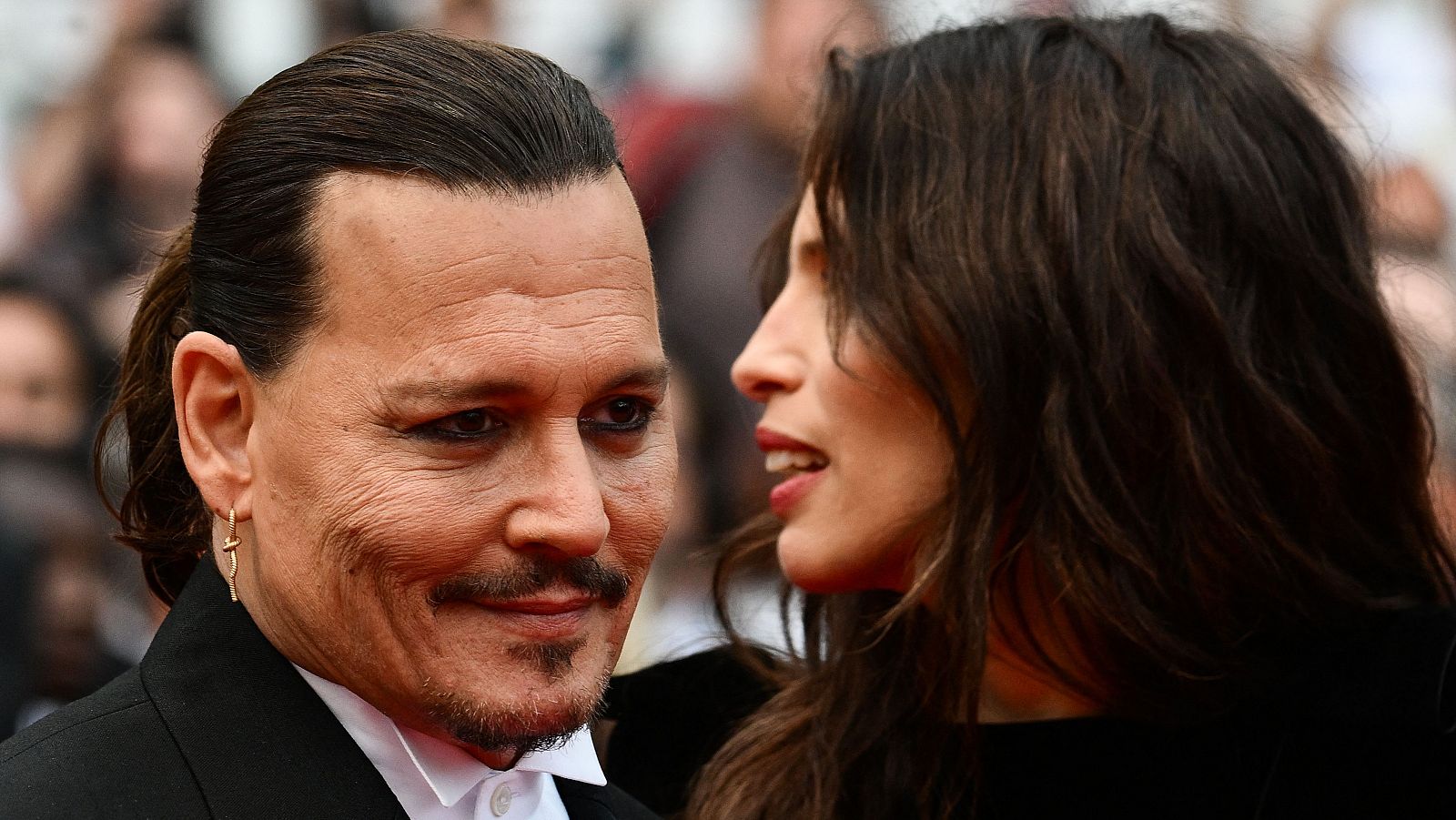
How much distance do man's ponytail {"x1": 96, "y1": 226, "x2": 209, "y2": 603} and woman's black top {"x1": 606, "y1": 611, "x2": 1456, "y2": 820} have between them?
1485mm

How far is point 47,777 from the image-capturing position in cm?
205

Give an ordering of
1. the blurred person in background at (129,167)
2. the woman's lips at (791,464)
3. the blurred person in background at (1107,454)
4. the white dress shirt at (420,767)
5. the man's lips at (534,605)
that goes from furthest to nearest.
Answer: the blurred person in background at (129,167) → the woman's lips at (791,464) → the blurred person in background at (1107,454) → the white dress shirt at (420,767) → the man's lips at (534,605)

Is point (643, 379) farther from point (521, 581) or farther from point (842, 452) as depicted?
point (842, 452)

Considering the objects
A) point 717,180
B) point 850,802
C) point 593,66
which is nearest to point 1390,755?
point 850,802

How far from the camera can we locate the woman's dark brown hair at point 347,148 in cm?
218

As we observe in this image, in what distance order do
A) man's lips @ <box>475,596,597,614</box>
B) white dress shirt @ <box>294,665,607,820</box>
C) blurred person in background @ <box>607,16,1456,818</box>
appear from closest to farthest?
man's lips @ <box>475,596,597,614</box>, white dress shirt @ <box>294,665,607,820</box>, blurred person in background @ <box>607,16,1456,818</box>

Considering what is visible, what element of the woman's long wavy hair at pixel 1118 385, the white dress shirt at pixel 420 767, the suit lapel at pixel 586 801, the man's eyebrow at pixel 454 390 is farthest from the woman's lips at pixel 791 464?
the man's eyebrow at pixel 454 390

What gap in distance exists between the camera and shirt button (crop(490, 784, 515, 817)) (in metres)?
2.37

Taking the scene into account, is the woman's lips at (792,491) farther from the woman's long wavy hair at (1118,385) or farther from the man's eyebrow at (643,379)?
the man's eyebrow at (643,379)

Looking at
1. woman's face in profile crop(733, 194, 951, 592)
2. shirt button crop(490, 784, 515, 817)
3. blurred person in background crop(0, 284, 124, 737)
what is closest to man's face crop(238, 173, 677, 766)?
shirt button crop(490, 784, 515, 817)

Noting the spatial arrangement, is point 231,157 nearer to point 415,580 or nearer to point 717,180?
point 415,580

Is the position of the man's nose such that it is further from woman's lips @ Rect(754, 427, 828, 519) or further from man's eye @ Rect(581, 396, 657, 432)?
woman's lips @ Rect(754, 427, 828, 519)

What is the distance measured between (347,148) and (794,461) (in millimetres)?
1344

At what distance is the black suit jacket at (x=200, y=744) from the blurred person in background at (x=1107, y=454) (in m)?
1.15
